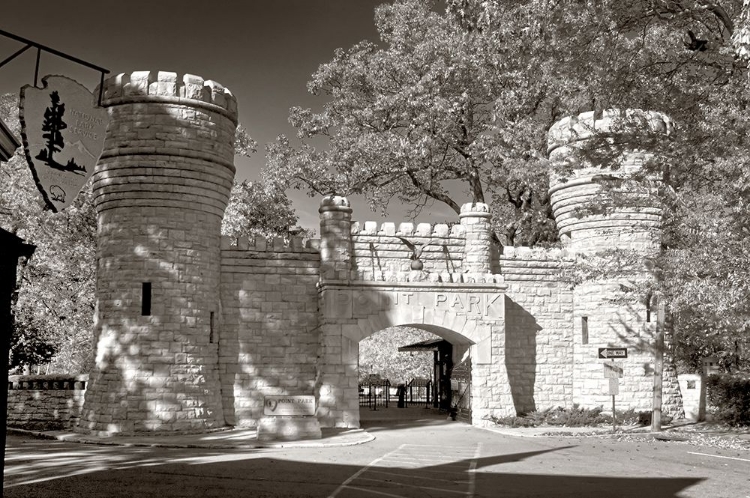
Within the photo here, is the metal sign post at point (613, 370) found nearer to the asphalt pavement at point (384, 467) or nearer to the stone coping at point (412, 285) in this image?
the asphalt pavement at point (384, 467)

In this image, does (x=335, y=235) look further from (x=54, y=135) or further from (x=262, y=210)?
(x=54, y=135)

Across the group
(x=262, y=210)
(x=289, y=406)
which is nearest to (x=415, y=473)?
(x=289, y=406)

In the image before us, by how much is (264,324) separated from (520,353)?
722 centimetres

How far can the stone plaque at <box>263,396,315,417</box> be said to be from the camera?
57.4ft

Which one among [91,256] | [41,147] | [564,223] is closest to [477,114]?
[564,223]

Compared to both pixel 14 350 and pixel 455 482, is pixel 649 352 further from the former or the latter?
pixel 14 350

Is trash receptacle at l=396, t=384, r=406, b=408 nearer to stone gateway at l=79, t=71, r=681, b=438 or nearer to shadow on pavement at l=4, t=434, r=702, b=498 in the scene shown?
stone gateway at l=79, t=71, r=681, b=438

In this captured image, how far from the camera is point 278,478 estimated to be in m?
11.7

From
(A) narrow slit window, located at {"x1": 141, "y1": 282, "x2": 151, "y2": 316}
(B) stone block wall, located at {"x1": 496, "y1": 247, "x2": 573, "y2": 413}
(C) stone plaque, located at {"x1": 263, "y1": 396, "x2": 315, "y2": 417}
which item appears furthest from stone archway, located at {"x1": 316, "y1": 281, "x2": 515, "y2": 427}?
(A) narrow slit window, located at {"x1": 141, "y1": 282, "x2": 151, "y2": 316}

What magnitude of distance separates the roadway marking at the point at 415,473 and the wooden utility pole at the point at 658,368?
5.82 metres

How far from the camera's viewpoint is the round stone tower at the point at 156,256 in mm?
18484

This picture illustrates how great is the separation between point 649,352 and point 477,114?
13005 millimetres

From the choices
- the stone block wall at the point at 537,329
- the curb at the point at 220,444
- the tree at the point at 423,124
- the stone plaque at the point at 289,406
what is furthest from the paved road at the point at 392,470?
the tree at the point at 423,124

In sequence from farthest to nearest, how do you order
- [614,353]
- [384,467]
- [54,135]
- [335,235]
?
[335,235] < [614,353] < [384,467] < [54,135]
